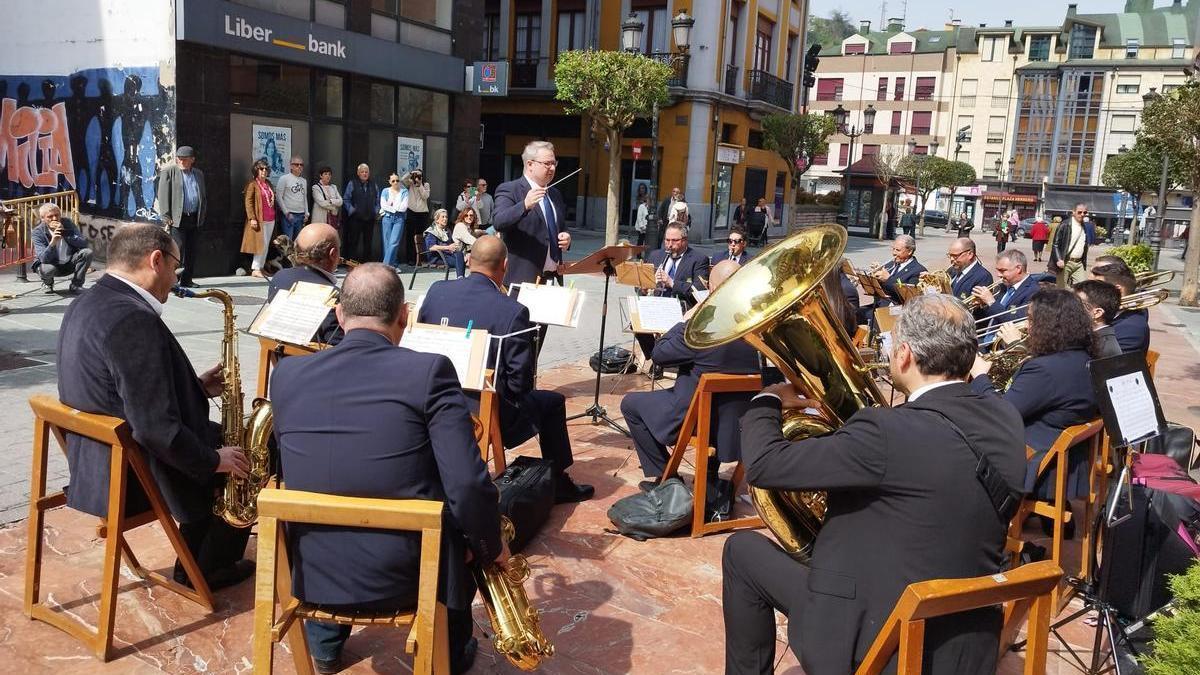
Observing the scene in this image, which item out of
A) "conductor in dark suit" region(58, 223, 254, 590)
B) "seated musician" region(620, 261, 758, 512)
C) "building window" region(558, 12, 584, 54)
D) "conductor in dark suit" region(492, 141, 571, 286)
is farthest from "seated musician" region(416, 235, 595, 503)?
"building window" region(558, 12, 584, 54)

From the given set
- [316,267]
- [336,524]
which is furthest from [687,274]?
[336,524]

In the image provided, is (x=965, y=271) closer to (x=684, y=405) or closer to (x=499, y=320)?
(x=684, y=405)

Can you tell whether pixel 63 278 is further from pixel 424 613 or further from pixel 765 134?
pixel 765 134

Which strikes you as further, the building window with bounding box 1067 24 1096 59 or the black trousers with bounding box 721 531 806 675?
the building window with bounding box 1067 24 1096 59

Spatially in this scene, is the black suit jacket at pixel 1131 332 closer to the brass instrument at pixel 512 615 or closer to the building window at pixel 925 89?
the brass instrument at pixel 512 615

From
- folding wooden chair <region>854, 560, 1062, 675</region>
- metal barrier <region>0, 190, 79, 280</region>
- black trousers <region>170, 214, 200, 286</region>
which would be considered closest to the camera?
folding wooden chair <region>854, 560, 1062, 675</region>

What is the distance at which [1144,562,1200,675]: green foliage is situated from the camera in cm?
230

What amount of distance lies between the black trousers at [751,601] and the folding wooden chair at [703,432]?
5.59 feet

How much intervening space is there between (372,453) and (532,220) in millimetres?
4212

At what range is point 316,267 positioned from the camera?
4.79 meters

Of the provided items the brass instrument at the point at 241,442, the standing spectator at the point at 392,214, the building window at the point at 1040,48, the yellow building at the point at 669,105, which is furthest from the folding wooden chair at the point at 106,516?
the building window at the point at 1040,48

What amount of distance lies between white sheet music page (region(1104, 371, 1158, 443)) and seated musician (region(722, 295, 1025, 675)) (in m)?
1.28

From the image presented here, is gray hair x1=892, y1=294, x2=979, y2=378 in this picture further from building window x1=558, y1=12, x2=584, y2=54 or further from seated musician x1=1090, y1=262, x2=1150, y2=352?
building window x1=558, y1=12, x2=584, y2=54

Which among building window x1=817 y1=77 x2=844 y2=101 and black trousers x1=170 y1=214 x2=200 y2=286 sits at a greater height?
building window x1=817 y1=77 x2=844 y2=101
